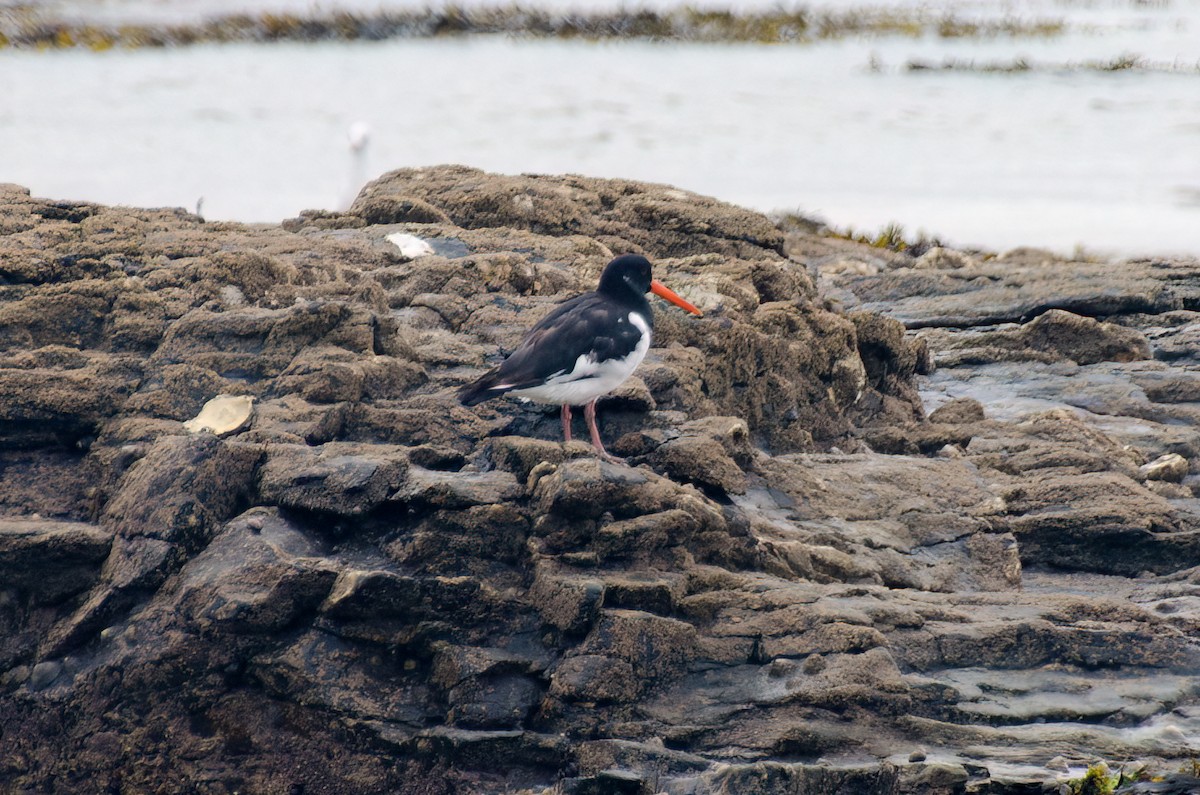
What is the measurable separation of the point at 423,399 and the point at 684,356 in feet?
7.49

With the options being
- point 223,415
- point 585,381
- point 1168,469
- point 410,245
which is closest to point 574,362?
point 585,381

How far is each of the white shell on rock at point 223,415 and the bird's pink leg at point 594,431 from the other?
7.48 ft

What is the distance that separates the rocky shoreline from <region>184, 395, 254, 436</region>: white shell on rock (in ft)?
0.34

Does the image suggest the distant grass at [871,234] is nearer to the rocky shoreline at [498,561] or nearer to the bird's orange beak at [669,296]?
the rocky shoreline at [498,561]

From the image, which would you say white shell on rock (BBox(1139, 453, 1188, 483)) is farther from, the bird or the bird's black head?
the bird

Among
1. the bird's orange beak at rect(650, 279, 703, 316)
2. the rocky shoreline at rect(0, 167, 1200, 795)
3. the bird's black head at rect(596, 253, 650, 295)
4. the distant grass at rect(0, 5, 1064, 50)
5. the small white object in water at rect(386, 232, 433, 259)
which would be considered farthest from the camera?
the distant grass at rect(0, 5, 1064, 50)

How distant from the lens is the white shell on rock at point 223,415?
357 inches

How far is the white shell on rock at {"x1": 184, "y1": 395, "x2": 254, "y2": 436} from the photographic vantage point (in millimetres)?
9062

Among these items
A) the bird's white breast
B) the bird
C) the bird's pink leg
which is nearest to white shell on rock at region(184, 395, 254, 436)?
the bird

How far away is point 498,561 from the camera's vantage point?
800 cm

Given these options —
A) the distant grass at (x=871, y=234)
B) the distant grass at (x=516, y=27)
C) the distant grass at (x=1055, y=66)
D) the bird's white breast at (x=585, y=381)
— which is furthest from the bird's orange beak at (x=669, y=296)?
the distant grass at (x=516, y=27)

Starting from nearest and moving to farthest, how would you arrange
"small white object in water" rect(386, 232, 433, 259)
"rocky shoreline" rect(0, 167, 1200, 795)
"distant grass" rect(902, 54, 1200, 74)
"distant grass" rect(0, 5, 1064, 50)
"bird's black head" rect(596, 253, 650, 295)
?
"rocky shoreline" rect(0, 167, 1200, 795), "bird's black head" rect(596, 253, 650, 295), "small white object in water" rect(386, 232, 433, 259), "distant grass" rect(902, 54, 1200, 74), "distant grass" rect(0, 5, 1064, 50)

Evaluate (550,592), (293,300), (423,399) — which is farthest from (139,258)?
(550,592)

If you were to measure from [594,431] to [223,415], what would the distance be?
8.25 feet
